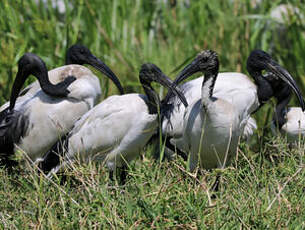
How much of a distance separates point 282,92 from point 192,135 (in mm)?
1216

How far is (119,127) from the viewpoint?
436 centimetres

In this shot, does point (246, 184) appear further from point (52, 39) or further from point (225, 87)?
point (52, 39)

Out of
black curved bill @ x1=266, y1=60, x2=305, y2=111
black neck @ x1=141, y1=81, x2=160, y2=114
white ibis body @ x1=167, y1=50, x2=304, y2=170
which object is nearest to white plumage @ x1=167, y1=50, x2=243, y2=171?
white ibis body @ x1=167, y1=50, x2=304, y2=170

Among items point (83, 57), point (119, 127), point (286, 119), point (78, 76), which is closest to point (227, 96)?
point (119, 127)

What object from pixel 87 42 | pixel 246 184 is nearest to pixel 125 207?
pixel 246 184

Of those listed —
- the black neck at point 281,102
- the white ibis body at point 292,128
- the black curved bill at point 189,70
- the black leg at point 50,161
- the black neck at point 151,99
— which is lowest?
the black leg at point 50,161

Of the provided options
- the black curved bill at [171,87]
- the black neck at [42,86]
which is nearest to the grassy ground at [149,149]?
the black curved bill at [171,87]

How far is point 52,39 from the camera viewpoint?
5.86 m

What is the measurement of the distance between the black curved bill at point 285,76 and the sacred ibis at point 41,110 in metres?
1.41

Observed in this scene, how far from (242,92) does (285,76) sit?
1.10 ft

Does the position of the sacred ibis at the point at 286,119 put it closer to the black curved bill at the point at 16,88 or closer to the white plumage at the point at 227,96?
the white plumage at the point at 227,96

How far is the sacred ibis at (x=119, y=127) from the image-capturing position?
4316mm

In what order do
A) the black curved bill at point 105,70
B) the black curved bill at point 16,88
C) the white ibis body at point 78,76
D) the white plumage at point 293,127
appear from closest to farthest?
the black curved bill at point 16,88 → the white ibis body at point 78,76 → the black curved bill at point 105,70 → the white plumage at point 293,127

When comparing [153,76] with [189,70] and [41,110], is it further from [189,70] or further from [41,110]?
[41,110]
